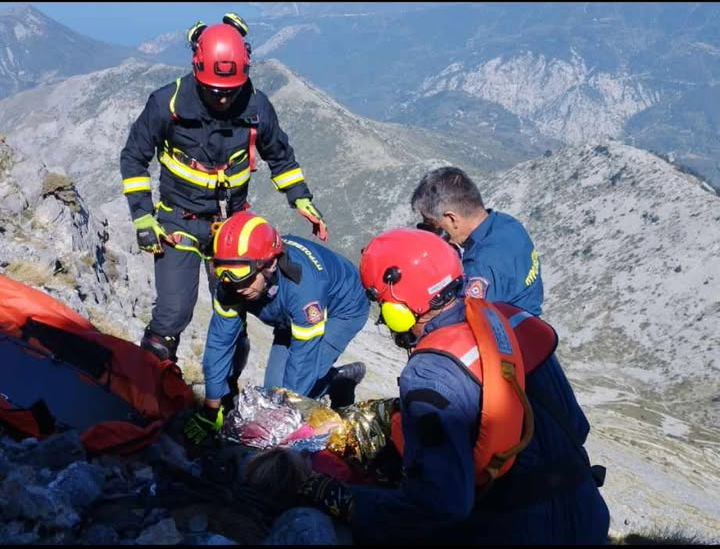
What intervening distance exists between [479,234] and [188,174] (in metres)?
3.32

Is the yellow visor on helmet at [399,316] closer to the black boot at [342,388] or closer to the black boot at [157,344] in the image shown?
the black boot at [157,344]

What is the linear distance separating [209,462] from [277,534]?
1.65 metres

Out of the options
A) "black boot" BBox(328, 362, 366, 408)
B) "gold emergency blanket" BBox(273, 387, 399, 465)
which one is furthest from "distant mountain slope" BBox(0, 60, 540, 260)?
"gold emergency blanket" BBox(273, 387, 399, 465)

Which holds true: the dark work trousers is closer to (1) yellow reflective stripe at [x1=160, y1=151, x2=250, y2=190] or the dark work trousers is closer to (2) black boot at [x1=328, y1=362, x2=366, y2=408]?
(1) yellow reflective stripe at [x1=160, y1=151, x2=250, y2=190]

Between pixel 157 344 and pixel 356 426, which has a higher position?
pixel 157 344

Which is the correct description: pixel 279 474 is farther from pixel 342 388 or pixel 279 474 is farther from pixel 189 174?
pixel 189 174

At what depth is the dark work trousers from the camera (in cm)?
702

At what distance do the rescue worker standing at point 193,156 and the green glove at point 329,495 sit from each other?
322cm

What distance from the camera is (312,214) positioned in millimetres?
7707

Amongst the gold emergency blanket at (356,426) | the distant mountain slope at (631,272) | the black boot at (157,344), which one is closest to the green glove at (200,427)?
the gold emergency blanket at (356,426)

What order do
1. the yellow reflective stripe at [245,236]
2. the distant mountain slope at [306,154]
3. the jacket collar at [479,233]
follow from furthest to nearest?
the distant mountain slope at [306,154] < the jacket collar at [479,233] < the yellow reflective stripe at [245,236]

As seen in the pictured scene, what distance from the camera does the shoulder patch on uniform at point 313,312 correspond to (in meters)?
6.29

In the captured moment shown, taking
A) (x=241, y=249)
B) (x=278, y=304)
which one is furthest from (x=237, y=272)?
(x=278, y=304)

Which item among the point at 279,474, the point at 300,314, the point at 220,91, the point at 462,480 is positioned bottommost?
the point at 279,474
